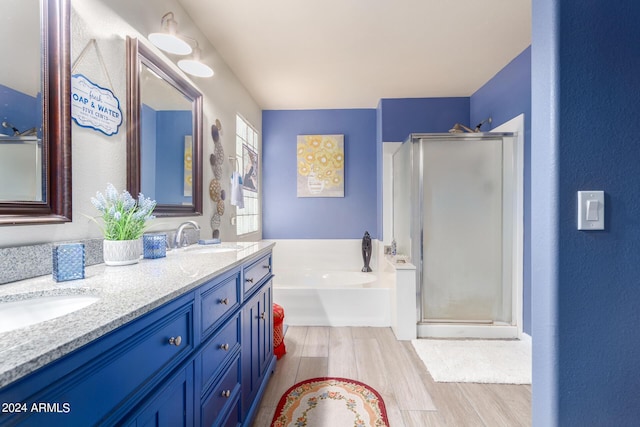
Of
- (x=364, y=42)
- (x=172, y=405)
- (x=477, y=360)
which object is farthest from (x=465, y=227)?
(x=172, y=405)

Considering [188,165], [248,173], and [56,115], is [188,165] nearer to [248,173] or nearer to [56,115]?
[56,115]

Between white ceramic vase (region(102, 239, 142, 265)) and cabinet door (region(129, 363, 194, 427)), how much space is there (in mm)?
535

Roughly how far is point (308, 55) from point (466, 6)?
1234 millimetres

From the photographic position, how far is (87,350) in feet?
1.78

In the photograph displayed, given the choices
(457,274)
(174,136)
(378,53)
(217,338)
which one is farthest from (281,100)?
(217,338)

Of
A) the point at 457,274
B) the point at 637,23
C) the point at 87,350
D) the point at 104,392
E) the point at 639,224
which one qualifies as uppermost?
the point at 637,23

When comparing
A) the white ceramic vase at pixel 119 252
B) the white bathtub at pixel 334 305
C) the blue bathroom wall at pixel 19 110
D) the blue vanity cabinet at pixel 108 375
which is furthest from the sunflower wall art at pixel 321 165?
the blue vanity cabinet at pixel 108 375

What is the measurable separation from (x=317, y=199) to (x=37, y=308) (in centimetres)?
334

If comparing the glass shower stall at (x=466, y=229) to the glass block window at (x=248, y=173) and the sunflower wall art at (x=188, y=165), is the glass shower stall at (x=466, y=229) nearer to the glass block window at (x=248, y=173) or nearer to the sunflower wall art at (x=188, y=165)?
the glass block window at (x=248, y=173)

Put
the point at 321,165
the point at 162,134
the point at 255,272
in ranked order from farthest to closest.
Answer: the point at 321,165 → the point at 162,134 → the point at 255,272

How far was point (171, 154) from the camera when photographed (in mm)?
1826

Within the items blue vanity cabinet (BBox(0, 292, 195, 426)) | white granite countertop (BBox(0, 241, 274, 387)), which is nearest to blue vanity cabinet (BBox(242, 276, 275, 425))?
white granite countertop (BBox(0, 241, 274, 387))

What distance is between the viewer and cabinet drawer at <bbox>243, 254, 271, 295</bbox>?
58.9 inches

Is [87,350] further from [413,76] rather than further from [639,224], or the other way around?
[413,76]
